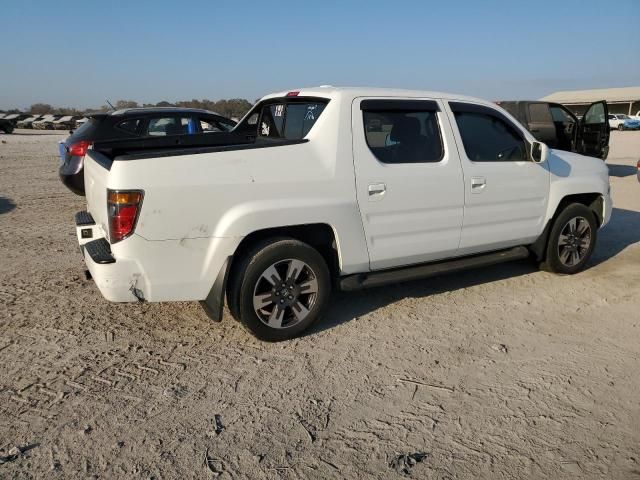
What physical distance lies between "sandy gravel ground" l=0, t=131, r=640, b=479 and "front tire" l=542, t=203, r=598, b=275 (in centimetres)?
25

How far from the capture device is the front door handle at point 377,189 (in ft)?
13.3

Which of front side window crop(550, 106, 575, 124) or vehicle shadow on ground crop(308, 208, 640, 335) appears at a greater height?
front side window crop(550, 106, 575, 124)

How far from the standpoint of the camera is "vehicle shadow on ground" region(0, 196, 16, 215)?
8.45 metres

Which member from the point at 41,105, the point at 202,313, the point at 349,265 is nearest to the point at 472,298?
the point at 349,265

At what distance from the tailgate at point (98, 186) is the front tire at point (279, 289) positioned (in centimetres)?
98

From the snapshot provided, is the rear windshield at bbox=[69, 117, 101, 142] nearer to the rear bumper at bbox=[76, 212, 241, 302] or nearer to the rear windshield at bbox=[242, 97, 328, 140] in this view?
the rear windshield at bbox=[242, 97, 328, 140]

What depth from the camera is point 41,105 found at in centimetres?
9019

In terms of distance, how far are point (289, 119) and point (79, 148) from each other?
178 inches

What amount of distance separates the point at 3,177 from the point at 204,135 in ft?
30.6

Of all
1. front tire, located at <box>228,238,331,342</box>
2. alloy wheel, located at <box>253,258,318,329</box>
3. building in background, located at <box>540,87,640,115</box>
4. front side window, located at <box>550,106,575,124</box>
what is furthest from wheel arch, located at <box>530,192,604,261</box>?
building in background, located at <box>540,87,640,115</box>

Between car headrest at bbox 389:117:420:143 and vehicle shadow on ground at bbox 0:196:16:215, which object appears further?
vehicle shadow on ground at bbox 0:196:16:215

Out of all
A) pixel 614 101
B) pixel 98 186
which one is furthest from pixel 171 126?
pixel 614 101

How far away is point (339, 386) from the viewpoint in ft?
11.2

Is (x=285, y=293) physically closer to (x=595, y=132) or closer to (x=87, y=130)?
(x=87, y=130)
